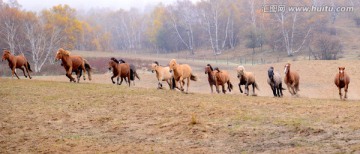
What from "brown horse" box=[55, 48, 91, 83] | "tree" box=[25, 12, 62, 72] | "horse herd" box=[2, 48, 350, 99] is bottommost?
"horse herd" box=[2, 48, 350, 99]

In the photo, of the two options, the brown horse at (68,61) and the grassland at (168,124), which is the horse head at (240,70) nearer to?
the grassland at (168,124)

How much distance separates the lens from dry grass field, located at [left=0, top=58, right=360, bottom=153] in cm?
1350

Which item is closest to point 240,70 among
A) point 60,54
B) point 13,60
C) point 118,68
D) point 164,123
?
point 118,68

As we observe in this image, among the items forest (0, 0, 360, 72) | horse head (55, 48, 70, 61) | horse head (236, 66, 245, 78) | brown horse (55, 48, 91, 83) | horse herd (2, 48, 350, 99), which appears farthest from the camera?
forest (0, 0, 360, 72)

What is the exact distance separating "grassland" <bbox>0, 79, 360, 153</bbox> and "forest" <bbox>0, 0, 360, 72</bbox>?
146 ft

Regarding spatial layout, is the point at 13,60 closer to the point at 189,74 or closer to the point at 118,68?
the point at 118,68

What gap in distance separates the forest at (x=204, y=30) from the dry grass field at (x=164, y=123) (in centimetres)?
4405

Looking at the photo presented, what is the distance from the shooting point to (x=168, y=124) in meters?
16.5

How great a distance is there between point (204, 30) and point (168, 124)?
85.8 metres

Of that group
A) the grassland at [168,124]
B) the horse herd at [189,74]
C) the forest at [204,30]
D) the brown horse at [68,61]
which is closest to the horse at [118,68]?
the horse herd at [189,74]

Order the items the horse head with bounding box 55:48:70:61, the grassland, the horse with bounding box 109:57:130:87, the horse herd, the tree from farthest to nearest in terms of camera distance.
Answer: the tree → the horse with bounding box 109:57:130:87 → the horse head with bounding box 55:48:70:61 → the horse herd → the grassland

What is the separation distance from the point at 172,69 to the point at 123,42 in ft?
354

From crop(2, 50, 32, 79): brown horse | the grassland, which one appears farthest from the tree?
the grassland

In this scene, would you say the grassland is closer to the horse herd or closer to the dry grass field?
the dry grass field
